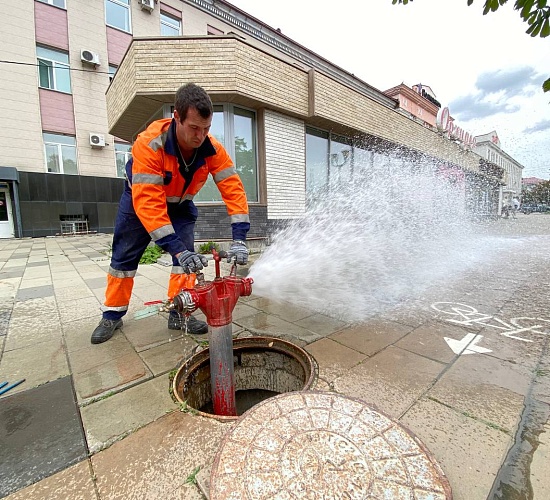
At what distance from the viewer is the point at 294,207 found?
8.81m

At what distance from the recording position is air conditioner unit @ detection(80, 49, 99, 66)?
13.4m

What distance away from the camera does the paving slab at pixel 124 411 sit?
4.90ft

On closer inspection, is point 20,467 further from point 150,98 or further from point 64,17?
point 64,17

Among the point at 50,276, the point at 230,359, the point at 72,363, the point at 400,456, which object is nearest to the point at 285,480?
the point at 400,456

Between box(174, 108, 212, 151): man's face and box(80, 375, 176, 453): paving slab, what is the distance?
167 centimetres

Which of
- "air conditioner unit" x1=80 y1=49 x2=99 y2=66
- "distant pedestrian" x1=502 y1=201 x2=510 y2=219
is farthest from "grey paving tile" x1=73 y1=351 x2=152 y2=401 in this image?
"distant pedestrian" x1=502 y1=201 x2=510 y2=219


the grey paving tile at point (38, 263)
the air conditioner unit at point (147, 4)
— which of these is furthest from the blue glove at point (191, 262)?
the air conditioner unit at point (147, 4)

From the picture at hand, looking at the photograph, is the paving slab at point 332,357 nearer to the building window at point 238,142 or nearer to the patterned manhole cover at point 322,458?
the patterned manhole cover at point 322,458

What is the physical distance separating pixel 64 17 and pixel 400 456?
763 inches

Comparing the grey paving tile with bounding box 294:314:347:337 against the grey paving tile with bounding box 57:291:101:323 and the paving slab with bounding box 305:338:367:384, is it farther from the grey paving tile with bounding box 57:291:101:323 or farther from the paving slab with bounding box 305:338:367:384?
the grey paving tile with bounding box 57:291:101:323

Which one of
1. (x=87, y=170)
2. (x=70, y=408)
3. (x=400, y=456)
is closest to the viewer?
(x=400, y=456)

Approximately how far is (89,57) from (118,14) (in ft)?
9.72

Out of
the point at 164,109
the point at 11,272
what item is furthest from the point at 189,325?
the point at 164,109

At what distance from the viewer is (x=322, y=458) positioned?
121 centimetres
